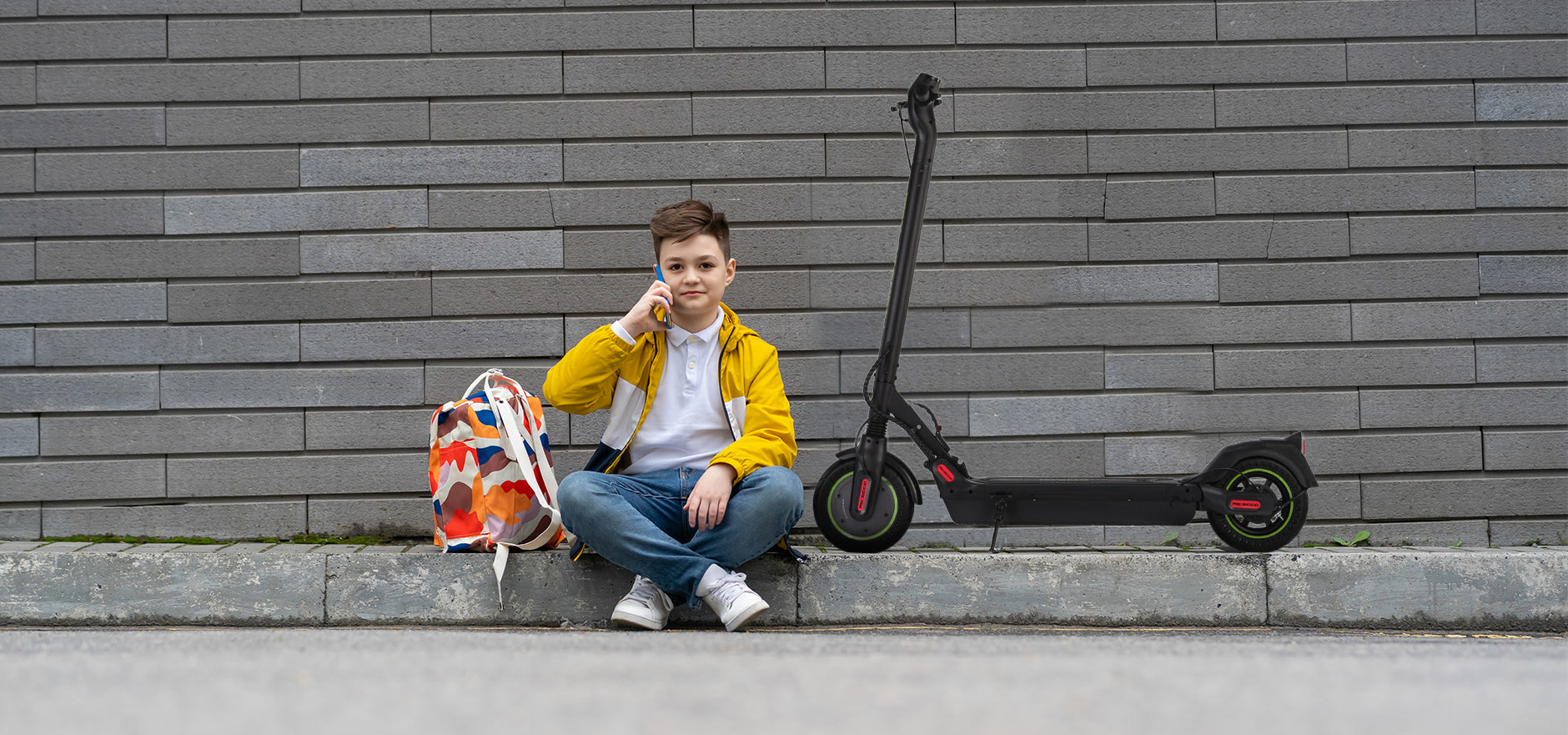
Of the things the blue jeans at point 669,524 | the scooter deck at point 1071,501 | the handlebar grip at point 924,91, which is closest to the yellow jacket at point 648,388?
the blue jeans at point 669,524

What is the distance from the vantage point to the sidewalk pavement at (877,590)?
3.48 m

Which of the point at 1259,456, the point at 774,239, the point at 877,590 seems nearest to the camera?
the point at 877,590

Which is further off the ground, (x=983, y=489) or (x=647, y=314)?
(x=647, y=314)

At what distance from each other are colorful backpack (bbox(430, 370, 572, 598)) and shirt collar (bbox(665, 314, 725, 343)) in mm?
624

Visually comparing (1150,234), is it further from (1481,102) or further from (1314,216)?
(1481,102)

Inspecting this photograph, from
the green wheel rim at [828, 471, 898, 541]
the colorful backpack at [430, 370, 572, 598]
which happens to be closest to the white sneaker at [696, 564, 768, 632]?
the green wheel rim at [828, 471, 898, 541]

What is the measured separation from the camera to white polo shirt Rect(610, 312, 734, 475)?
3.39 meters

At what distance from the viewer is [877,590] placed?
3498mm

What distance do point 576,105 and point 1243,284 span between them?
293 centimetres

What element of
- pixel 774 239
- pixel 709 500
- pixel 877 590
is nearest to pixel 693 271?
pixel 709 500

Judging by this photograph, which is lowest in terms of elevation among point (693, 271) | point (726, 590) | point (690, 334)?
point (726, 590)

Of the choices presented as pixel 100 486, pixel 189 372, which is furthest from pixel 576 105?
pixel 100 486

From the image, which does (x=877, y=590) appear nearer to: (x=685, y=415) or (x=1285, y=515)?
(x=685, y=415)

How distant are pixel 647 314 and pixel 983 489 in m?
1.41
